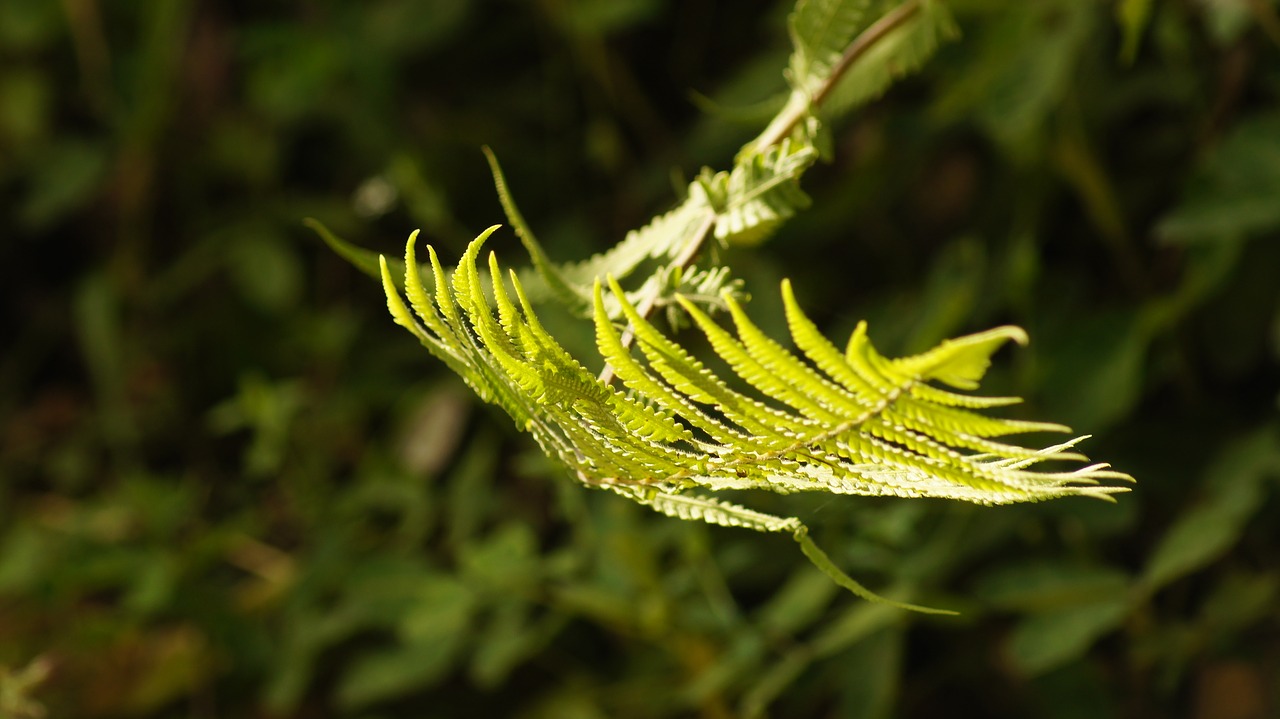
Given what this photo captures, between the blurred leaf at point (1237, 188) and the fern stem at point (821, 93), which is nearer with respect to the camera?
the fern stem at point (821, 93)

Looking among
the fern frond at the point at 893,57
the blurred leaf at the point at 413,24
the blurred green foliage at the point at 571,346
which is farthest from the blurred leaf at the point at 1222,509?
the blurred leaf at the point at 413,24

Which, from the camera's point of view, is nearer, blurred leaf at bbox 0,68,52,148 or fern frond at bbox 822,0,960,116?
fern frond at bbox 822,0,960,116

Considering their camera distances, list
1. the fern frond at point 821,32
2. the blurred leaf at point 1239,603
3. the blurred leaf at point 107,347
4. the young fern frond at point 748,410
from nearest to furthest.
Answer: the young fern frond at point 748,410 → the fern frond at point 821,32 → the blurred leaf at point 1239,603 → the blurred leaf at point 107,347

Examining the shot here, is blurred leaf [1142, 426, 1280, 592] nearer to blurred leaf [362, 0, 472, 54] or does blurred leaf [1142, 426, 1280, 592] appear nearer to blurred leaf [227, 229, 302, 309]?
blurred leaf [362, 0, 472, 54]

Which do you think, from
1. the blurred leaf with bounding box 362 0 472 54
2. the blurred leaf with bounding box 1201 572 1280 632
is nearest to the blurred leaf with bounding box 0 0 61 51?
the blurred leaf with bounding box 362 0 472 54

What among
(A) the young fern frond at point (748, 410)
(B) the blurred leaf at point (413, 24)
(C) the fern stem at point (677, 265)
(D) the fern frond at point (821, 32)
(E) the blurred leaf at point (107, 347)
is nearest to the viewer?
(A) the young fern frond at point (748, 410)

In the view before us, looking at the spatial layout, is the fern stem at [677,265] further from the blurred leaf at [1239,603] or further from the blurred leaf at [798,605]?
the blurred leaf at [1239,603]

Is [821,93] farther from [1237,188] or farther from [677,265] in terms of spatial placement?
[1237,188]

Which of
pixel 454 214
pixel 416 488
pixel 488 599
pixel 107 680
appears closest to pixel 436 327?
pixel 488 599
